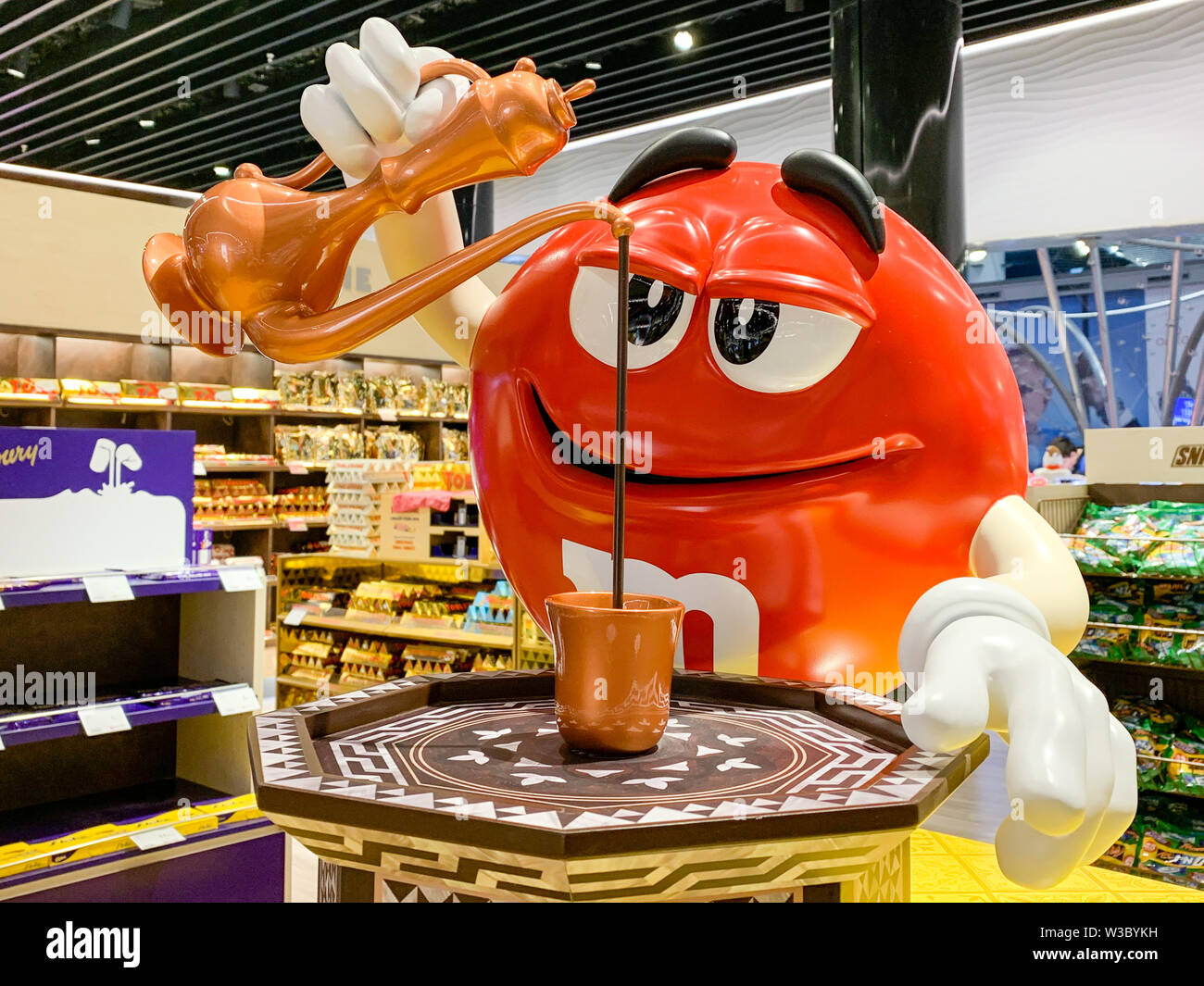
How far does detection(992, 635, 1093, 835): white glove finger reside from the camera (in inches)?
33.0

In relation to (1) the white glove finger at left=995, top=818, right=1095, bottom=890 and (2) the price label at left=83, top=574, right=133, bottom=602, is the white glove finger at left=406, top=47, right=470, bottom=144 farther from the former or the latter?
(2) the price label at left=83, top=574, right=133, bottom=602

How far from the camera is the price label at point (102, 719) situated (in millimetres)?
2395

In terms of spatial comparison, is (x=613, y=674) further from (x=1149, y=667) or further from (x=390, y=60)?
(x=1149, y=667)

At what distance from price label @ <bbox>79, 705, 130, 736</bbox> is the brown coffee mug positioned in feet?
6.26

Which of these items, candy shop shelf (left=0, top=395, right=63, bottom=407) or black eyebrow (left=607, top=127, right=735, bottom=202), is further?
candy shop shelf (left=0, top=395, right=63, bottom=407)

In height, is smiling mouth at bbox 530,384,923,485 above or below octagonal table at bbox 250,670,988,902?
above

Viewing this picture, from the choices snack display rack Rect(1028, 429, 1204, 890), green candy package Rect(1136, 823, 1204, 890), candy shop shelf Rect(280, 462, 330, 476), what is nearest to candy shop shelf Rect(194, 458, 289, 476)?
candy shop shelf Rect(280, 462, 330, 476)

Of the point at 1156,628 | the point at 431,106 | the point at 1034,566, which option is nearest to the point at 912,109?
the point at 1034,566

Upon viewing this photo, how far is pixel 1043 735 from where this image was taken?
0.88m

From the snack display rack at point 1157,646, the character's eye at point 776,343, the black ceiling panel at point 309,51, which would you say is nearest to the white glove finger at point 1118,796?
the character's eye at point 776,343

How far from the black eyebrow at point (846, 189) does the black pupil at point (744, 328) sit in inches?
8.7

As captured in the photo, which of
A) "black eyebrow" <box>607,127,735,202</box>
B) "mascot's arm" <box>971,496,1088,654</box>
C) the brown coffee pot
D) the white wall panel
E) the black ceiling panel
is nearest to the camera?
the brown coffee pot

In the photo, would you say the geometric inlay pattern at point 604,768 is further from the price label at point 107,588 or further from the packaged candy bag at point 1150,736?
A: the packaged candy bag at point 1150,736
